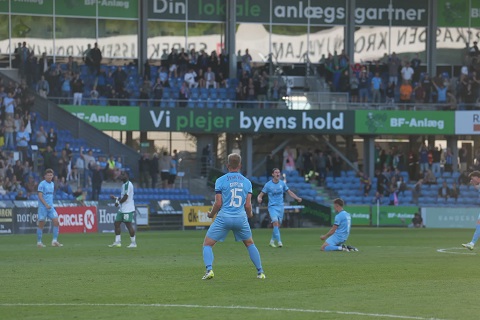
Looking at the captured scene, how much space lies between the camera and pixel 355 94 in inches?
2084

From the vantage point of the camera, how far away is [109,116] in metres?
48.5

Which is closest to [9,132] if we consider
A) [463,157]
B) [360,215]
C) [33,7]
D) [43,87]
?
[43,87]

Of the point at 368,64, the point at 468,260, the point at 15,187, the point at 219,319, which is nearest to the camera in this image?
the point at 219,319

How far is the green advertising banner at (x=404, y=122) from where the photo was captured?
51.8 metres

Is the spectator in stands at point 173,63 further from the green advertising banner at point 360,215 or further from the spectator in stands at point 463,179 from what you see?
the spectator in stands at point 463,179

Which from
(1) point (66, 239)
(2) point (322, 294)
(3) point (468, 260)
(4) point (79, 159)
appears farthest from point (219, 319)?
(4) point (79, 159)

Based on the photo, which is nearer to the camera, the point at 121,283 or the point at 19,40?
the point at 121,283

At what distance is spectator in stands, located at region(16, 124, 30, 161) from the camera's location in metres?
41.8

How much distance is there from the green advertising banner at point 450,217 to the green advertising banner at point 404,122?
24.0 ft

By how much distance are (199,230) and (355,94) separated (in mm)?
14750

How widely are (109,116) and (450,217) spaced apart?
1645cm

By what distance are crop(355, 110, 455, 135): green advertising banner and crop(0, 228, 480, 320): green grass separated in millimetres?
25181

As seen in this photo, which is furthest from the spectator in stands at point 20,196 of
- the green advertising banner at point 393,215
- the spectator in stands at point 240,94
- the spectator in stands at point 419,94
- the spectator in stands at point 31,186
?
the spectator in stands at point 419,94

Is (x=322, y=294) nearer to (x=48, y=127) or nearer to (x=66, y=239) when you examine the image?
(x=66, y=239)
